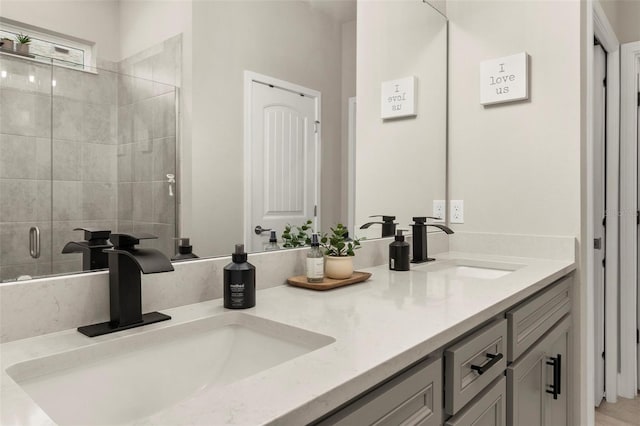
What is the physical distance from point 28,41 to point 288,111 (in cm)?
71

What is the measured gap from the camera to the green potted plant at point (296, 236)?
1.44 m

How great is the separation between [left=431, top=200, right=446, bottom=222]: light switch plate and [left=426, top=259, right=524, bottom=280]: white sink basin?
34cm

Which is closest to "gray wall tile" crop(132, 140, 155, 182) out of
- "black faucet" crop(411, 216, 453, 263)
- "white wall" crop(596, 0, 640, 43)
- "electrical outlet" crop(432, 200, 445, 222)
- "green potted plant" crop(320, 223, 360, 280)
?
"green potted plant" crop(320, 223, 360, 280)

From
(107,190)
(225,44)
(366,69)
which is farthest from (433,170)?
(107,190)

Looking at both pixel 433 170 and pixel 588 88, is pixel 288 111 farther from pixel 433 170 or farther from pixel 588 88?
pixel 588 88

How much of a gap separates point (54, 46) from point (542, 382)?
5.69 feet

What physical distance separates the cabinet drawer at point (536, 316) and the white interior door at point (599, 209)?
95 cm

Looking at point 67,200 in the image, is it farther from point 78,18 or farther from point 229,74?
point 229,74

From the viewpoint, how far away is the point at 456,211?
234 cm

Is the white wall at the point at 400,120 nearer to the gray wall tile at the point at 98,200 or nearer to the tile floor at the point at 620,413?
A: the gray wall tile at the point at 98,200

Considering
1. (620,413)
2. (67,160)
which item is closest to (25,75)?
(67,160)

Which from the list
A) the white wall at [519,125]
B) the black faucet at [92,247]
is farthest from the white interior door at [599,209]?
the black faucet at [92,247]

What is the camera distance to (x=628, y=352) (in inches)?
109

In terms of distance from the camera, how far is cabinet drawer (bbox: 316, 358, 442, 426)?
2.35 ft
